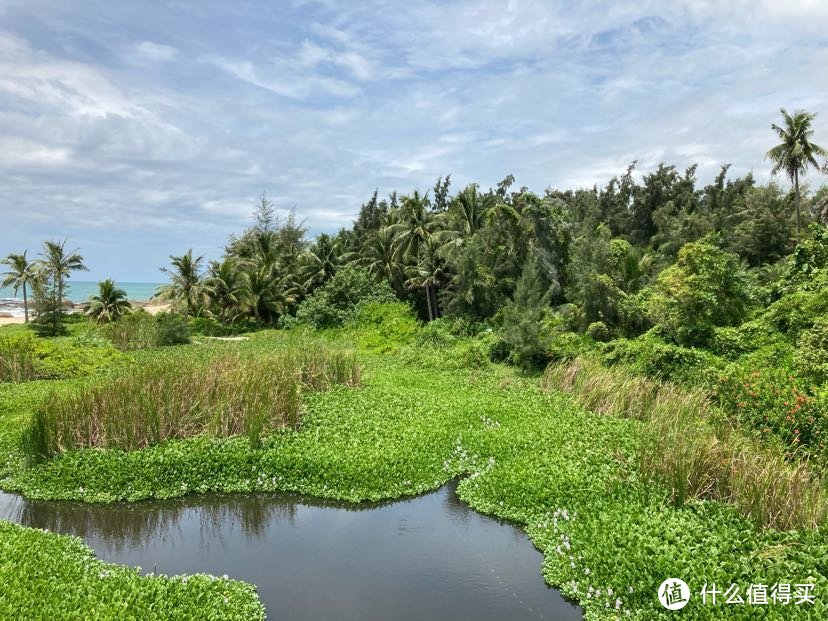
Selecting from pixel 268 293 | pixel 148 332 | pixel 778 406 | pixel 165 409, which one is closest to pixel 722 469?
pixel 778 406

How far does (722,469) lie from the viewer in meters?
7.48

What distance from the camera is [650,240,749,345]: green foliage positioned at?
16.2 meters

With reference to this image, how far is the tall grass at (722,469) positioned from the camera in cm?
654

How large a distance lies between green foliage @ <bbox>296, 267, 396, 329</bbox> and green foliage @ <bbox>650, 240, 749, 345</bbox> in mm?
19762

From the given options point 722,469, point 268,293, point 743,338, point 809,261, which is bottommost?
point 722,469

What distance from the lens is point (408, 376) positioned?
17250mm

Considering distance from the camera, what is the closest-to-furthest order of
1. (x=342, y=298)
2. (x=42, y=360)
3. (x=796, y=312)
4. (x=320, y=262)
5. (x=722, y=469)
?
(x=722, y=469) → (x=796, y=312) → (x=42, y=360) → (x=342, y=298) → (x=320, y=262)

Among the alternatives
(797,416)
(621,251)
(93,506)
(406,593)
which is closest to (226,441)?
(93,506)

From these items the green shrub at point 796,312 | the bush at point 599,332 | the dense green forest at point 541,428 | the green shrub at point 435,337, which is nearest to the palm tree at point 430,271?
the green shrub at point 435,337

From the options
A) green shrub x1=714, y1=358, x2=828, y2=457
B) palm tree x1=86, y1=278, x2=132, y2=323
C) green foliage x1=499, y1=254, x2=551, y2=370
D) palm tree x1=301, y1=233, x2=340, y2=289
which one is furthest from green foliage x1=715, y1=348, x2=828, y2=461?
palm tree x1=86, y1=278, x2=132, y2=323

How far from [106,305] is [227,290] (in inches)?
310

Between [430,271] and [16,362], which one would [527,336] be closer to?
[430,271]

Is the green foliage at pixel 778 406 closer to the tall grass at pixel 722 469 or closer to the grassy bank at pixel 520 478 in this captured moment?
the tall grass at pixel 722 469

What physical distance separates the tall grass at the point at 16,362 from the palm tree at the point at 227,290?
19.0 m
